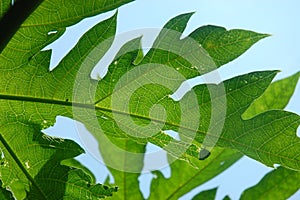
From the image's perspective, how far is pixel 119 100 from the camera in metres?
1.29

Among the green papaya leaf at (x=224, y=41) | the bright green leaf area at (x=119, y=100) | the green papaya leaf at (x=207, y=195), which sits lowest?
the green papaya leaf at (x=207, y=195)

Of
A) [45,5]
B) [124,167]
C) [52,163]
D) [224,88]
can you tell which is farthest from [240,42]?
[124,167]

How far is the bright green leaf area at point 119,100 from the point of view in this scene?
1207 mm

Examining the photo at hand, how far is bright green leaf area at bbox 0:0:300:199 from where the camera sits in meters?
1.21

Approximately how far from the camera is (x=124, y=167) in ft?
6.17

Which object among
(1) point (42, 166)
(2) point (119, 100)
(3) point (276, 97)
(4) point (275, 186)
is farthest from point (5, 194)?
(3) point (276, 97)

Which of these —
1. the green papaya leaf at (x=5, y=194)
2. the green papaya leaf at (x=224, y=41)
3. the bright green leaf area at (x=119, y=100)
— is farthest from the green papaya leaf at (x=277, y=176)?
the green papaya leaf at (x=5, y=194)

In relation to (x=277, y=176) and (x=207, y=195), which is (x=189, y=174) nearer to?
(x=207, y=195)

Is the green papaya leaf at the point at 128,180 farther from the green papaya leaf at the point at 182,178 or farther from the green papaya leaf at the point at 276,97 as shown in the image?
the green papaya leaf at the point at 276,97

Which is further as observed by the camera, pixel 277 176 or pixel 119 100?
pixel 277 176

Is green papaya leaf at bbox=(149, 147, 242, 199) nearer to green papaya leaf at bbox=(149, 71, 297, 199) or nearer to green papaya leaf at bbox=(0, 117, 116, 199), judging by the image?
green papaya leaf at bbox=(149, 71, 297, 199)

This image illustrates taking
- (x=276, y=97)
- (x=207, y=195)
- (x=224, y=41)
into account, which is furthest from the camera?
(x=276, y=97)

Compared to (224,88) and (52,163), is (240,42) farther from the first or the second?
(52,163)

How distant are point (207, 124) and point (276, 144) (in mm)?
182
